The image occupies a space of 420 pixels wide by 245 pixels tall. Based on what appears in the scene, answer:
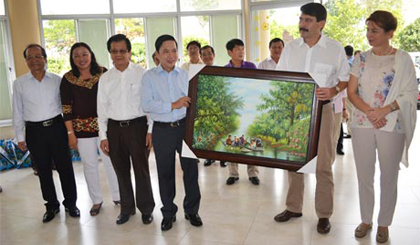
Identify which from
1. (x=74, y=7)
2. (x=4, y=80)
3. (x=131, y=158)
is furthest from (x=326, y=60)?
(x=4, y=80)

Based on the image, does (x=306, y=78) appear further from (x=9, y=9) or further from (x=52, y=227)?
(x=9, y=9)

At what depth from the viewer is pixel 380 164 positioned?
8.74 ft

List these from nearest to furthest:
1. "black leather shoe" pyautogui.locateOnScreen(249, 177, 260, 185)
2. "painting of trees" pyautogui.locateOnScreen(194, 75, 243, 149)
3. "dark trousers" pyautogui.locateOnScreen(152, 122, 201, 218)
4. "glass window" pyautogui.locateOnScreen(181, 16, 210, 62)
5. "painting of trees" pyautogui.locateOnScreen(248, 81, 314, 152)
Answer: "painting of trees" pyautogui.locateOnScreen(248, 81, 314, 152) < "painting of trees" pyautogui.locateOnScreen(194, 75, 243, 149) < "dark trousers" pyautogui.locateOnScreen(152, 122, 201, 218) < "black leather shoe" pyautogui.locateOnScreen(249, 177, 260, 185) < "glass window" pyautogui.locateOnScreen(181, 16, 210, 62)

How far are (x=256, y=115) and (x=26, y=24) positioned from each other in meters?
6.44

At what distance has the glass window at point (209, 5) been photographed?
801cm

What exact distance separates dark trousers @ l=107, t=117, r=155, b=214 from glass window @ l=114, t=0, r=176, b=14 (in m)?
5.39

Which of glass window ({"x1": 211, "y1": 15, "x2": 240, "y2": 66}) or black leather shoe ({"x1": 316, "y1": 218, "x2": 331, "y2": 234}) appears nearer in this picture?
black leather shoe ({"x1": 316, "y1": 218, "x2": 331, "y2": 234})

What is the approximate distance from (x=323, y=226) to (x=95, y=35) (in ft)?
21.4

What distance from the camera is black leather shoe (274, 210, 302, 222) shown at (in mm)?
3125

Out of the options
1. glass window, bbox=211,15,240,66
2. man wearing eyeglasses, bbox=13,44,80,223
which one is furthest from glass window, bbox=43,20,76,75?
man wearing eyeglasses, bbox=13,44,80,223

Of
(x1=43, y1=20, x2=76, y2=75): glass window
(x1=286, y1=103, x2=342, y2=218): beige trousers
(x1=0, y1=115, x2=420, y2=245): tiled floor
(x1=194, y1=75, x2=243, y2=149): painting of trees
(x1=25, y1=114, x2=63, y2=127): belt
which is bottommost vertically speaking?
(x1=0, y1=115, x2=420, y2=245): tiled floor

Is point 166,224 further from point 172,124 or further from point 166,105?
point 166,105

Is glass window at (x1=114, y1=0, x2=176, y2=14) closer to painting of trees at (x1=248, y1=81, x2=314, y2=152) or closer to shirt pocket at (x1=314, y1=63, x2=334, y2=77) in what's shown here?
shirt pocket at (x1=314, y1=63, x2=334, y2=77)

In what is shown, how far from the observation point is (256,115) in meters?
2.50
